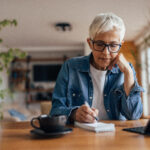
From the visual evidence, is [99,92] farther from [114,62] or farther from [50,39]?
[50,39]

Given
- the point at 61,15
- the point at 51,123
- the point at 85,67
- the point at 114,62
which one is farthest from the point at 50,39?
the point at 51,123

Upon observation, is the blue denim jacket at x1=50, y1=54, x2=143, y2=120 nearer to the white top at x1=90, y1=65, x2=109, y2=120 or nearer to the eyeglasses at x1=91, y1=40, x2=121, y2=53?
the white top at x1=90, y1=65, x2=109, y2=120

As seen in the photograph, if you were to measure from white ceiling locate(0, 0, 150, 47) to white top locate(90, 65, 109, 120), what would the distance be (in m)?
2.50

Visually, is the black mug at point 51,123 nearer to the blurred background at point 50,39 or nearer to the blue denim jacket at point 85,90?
the blurred background at point 50,39

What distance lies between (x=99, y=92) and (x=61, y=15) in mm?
3545

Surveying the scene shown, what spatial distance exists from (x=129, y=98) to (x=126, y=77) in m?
0.12

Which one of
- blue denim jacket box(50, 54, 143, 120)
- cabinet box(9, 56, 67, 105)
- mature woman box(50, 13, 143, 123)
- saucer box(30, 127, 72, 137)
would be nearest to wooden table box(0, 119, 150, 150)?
saucer box(30, 127, 72, 137)

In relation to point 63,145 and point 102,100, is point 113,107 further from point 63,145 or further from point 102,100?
point 63,145

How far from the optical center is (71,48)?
8.23m

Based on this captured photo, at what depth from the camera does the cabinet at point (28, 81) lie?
28.1ft

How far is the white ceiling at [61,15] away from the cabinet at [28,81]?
198 centimetres

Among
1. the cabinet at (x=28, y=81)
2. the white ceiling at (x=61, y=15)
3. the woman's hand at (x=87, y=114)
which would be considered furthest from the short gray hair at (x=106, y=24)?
the cabinet at (x=28, y=81)

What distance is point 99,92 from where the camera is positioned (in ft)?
4.83

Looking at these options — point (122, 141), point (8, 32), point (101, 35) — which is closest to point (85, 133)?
point (122, 141)
